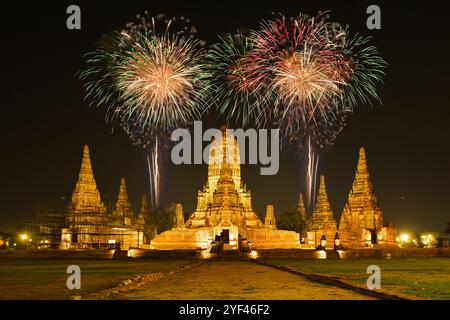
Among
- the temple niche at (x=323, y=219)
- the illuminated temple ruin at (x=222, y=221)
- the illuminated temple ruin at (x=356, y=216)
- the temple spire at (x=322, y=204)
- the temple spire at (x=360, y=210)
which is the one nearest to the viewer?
the illuminated temple ruin at (x=222, y=221)

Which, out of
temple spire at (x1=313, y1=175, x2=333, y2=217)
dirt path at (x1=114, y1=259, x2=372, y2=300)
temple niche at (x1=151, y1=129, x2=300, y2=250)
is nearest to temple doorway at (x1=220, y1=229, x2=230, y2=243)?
temple niche at (x1=151, y1=129, x2=300, y2=250)

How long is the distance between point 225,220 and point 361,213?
86.4 ft

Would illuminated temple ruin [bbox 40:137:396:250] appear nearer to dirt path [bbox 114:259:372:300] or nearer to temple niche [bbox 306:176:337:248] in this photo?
temple niche [bbox 306:176:337:248]

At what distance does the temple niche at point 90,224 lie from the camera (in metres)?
66.1

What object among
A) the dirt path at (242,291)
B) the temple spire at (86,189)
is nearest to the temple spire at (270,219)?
the temple spire at (86,189)

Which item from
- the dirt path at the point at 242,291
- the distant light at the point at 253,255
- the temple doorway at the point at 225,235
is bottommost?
the distant light at the point at 253,255

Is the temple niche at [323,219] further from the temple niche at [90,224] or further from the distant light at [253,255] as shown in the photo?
the distant light at [253,255]

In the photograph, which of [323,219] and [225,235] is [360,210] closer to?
[323,219]

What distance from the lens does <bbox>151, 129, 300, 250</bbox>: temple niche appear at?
70.8m

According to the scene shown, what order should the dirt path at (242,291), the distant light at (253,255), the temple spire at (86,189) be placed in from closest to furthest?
the dirt path at (242,291) → the distant light at (253,255) → the temple spire at (86,189)

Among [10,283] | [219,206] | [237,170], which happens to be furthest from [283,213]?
[10,283]

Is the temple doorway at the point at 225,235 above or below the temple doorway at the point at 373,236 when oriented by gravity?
above

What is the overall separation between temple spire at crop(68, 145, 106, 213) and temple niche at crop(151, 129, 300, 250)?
13.7 m
